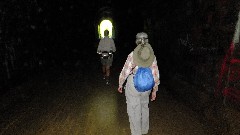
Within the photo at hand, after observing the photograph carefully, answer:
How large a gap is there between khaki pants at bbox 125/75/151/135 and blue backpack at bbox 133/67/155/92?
8.6 inches

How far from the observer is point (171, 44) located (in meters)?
9.73

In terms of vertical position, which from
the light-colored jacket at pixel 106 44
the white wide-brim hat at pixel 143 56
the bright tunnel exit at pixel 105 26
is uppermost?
the white wide-brim hat at pixel 143 56

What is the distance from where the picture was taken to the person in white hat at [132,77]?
4445 mm

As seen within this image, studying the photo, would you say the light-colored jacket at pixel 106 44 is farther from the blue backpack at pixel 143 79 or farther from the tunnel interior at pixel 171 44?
the blue backpack at pixel 143 79

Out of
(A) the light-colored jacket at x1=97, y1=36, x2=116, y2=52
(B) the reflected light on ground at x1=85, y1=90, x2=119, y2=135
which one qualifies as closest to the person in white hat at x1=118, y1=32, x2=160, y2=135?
(B) the reflected light on ground at x1=85, y1=90, x2=119, y2=135

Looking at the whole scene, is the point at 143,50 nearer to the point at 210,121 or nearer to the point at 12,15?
the point at 210,121

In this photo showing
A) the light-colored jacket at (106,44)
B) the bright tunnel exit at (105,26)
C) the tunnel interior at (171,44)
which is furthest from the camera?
the bright tunnel exit at (105,26)

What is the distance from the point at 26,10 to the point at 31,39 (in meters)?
1.13

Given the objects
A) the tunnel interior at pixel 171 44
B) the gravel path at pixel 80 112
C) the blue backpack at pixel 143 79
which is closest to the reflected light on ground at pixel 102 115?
the gravel path at pixel 80 112

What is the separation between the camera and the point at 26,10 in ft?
35.6

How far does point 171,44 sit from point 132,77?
17.5ft

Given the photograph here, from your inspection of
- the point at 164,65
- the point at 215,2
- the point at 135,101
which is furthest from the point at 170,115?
the point at 164,65

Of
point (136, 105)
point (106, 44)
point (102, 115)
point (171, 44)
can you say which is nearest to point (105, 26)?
point (171, 44)

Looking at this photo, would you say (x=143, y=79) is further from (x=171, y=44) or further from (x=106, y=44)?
(x=171, y=44)
